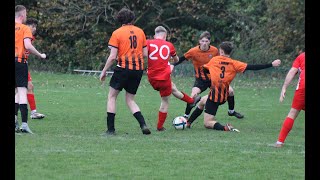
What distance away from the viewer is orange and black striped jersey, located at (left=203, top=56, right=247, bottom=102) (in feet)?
42.3

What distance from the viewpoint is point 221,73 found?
13.0 meters

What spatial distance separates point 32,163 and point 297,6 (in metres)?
24.8

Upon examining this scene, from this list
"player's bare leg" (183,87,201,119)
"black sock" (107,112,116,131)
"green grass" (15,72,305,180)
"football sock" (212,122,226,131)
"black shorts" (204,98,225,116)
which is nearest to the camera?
"green grass" (15,72,305,180)

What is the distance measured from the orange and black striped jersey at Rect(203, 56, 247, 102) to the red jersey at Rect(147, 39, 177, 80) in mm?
713

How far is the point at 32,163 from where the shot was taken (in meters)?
9.02

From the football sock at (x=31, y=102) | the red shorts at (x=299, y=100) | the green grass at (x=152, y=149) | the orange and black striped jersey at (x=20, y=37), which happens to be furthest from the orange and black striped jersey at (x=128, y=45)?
Result: the football sock at (x=31, y=102)

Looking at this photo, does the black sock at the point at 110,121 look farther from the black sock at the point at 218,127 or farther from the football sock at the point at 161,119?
the black sock at the point at 218,127

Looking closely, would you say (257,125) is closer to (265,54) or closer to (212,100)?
(212,100)

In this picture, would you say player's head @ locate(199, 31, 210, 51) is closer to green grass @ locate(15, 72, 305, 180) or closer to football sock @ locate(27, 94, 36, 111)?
green grass @ locate(15, 72, 305, 180)

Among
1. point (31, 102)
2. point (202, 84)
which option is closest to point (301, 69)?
point (202, 84)

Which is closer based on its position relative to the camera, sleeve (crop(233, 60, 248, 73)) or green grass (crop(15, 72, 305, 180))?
green grass (crop(15, 72, 305, 180))

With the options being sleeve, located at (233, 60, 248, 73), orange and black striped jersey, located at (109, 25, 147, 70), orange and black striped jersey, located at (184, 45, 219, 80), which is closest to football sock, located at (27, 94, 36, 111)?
orange and black striped jersey, located at (184, 45, 219, 80)

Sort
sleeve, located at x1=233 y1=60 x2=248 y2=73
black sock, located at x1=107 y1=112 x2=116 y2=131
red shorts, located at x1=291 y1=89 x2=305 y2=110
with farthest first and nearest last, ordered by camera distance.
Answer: sleeve, located at x1=233 y1=60 x2=248 y2=73 → black sock, located at x1=107 y1=112 x2=116 y2=131 → red shorts, located at x1=291 y1=89 x2=305 y2=110
